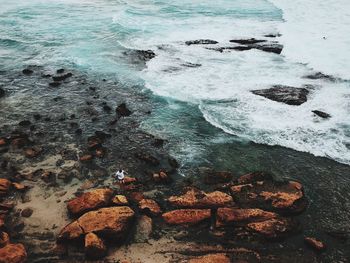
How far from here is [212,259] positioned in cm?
543

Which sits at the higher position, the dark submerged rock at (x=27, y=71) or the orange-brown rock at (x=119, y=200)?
the dark submerged rock at (x=27, y=71)

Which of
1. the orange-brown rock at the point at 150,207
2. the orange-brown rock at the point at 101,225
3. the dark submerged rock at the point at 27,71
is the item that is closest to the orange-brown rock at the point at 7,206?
the orange-brown rock at the point at 101,225

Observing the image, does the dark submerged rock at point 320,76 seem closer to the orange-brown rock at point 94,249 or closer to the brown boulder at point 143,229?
the brown boulder at point 143,229

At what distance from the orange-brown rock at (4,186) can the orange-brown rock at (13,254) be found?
4.77ft

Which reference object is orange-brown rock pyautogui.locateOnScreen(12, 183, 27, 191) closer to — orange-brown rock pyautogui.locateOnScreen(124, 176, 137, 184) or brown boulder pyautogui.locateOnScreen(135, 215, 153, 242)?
orange-brown rock pyautogui.locateOnScreen(124, 176, 137, 184)

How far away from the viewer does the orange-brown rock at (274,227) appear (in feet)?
19.3

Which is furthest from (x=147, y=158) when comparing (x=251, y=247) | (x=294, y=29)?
(x=294, y=29)

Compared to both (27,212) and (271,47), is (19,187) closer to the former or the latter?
(27,212)

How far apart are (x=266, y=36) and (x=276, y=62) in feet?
13.2

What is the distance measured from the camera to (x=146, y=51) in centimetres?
1545

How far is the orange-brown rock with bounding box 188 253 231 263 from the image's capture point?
540 cm

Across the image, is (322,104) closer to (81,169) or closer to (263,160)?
(263,160)

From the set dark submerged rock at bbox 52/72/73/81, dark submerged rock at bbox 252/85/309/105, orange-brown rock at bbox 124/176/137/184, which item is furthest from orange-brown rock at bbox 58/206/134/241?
dark submerged rock at bbox 52/72/73/81

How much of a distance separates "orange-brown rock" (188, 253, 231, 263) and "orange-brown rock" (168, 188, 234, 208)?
1.11 m
